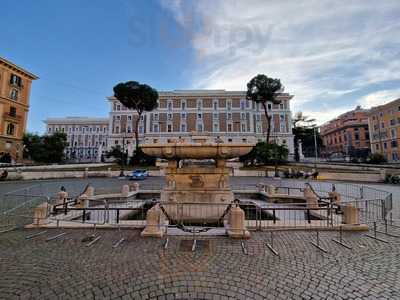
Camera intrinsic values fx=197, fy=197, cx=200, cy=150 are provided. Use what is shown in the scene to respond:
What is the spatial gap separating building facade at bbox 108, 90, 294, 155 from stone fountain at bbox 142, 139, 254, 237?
165ft

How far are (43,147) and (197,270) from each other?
156 feet

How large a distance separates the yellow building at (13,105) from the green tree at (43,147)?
5.40ft

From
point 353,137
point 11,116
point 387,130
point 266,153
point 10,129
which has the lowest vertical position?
point 266,153

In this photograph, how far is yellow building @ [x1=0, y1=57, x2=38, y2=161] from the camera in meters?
36.4

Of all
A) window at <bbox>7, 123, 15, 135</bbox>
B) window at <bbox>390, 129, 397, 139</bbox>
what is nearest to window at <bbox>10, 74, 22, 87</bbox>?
window at <bbox>7, 123, 15, 135</bbox>

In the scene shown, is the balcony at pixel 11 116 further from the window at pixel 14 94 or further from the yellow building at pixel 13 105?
the window at pixel 14 94

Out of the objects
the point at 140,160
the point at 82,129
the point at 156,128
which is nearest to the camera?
the point at 140,160

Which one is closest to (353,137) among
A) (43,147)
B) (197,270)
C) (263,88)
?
(263,88)

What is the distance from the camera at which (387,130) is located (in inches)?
1868

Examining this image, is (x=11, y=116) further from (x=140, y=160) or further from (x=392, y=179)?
(x=392, y=179)

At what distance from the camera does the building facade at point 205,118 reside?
5847cm

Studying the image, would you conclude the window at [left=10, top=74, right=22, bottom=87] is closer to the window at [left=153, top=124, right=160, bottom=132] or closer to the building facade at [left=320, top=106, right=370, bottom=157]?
the window at [left=153, top=124, right=160, bottom=132]

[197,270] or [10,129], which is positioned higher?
[10,129]

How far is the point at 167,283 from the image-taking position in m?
3.24
